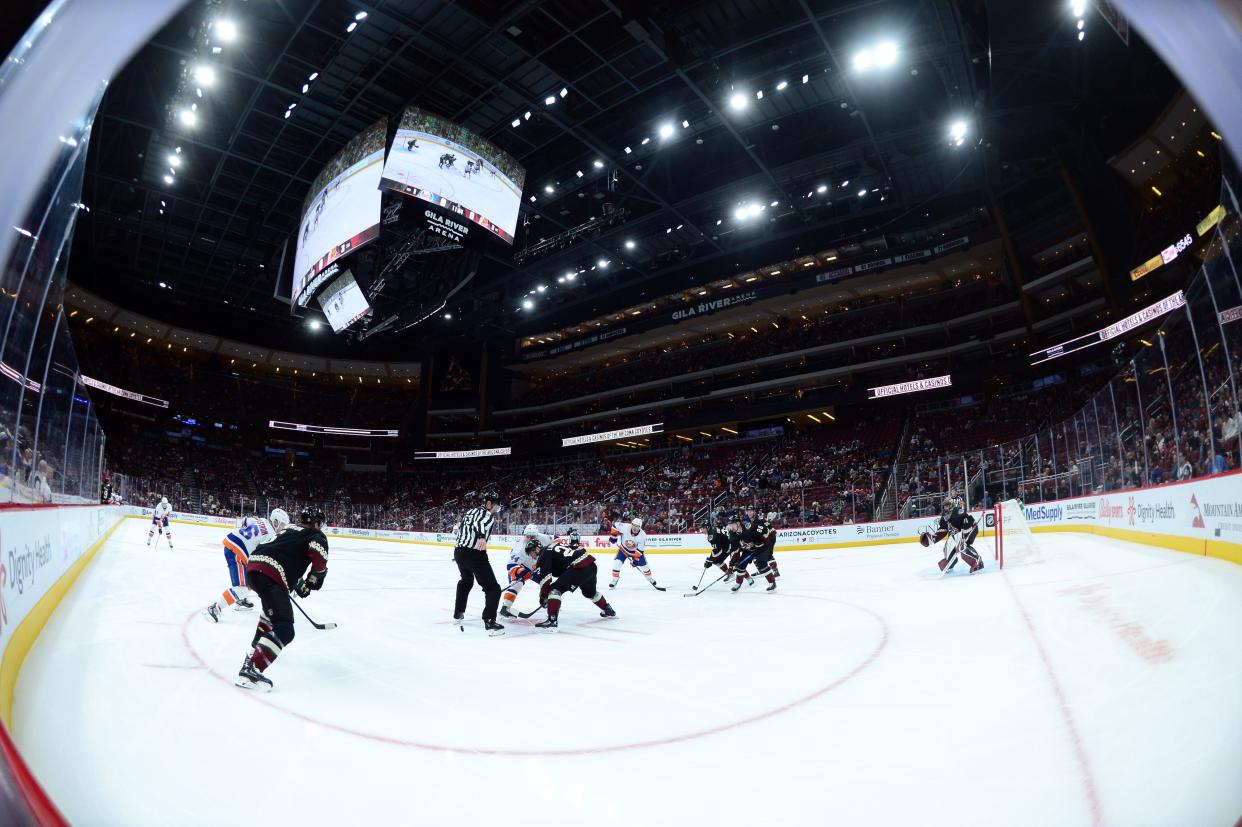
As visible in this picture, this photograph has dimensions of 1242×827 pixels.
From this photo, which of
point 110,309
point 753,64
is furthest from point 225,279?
point 753,64

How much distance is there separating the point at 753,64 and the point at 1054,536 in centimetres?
1251

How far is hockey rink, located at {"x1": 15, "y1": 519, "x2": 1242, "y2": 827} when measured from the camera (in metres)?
2.36

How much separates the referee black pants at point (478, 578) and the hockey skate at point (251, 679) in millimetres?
2351

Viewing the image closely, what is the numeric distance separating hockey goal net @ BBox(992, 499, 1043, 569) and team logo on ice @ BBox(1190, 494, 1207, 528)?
242 centimetres

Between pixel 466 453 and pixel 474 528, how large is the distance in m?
30.7

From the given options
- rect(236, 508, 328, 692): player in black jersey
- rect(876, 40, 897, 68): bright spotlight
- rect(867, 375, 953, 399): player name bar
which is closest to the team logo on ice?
rect(236, 508, 328, 692): player in black jersey

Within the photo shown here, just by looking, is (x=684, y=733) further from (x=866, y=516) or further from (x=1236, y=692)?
(x=866, y=516)

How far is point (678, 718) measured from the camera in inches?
137

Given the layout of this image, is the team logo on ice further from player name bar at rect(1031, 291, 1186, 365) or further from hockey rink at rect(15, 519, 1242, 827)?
player name bar at rect(1031, 291, 1186, 365)

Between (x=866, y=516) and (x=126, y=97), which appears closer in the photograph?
(x=126, y=97)

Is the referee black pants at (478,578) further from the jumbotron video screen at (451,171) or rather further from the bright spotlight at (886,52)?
the bright spotlight at (886,52)

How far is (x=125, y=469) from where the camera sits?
3238 cm

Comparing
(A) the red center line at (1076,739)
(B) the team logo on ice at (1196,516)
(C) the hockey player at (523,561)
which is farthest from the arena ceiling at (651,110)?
(A) the red center line at (1076,739)

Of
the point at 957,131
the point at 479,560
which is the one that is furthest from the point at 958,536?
the point at 957,131
